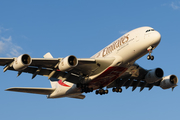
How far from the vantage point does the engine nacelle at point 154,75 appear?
110 feet

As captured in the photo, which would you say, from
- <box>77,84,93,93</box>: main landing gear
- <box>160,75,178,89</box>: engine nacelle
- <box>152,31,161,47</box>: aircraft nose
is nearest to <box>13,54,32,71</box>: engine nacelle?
<box>77,84,93,93</box>: main landing gear

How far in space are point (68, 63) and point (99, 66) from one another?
154 inches

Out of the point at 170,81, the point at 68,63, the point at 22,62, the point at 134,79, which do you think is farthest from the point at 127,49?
the point at 170,81

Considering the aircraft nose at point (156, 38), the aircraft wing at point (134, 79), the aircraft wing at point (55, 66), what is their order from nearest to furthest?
the aircraft wing at point (55, 66), the aircraft nose at point (156, 38), the aircraft wing at point (134, 79)

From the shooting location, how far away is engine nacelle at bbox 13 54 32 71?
24220mm

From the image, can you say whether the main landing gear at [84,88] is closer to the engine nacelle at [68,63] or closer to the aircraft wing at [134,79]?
the aircraft wing at [134,79]

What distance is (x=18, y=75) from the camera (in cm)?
2631

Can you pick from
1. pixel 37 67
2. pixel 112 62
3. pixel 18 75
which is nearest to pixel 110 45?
pixel 112 62

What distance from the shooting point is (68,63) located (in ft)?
82.9

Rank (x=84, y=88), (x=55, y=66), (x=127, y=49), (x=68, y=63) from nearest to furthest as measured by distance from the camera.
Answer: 1. (x=68, y=63)
2. (x=127, y=49)
3. (x=55, y=66)
4. (x=84, y=88)

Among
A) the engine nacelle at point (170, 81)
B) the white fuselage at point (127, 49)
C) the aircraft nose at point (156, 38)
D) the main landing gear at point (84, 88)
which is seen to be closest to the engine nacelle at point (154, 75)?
the engine nacelle at point (170, 81)

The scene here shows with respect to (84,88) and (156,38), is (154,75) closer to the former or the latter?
(156,38)

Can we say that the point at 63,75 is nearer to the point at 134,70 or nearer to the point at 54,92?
the point at 54,92

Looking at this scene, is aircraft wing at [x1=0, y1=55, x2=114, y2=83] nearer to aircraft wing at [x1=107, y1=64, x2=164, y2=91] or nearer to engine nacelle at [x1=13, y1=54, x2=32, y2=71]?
engine nacelle at [x1=13, y1=54, x2=32, y2=71]
